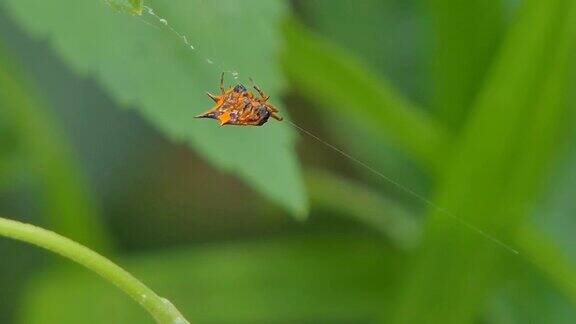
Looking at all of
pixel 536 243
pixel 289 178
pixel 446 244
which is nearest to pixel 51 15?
pixel 289 178

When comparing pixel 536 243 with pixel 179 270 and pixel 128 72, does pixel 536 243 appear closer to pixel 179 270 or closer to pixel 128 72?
pixel 179 270

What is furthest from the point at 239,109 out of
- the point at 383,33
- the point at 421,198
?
the point at 383,33

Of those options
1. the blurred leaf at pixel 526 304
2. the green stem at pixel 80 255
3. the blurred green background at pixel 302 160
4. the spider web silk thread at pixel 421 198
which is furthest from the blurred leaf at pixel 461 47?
the green stem at pixel 80 255

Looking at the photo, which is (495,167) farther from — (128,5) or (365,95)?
(128,5)

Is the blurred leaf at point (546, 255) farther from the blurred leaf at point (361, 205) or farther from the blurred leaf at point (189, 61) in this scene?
the blurred leaf at point (189, 61)

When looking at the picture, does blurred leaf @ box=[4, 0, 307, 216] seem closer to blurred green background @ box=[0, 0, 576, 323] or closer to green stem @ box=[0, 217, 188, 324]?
blurred green background @ box=[0, 0, 576, 323]

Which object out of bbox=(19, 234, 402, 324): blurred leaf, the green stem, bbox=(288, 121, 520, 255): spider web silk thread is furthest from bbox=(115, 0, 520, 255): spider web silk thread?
the green stem
